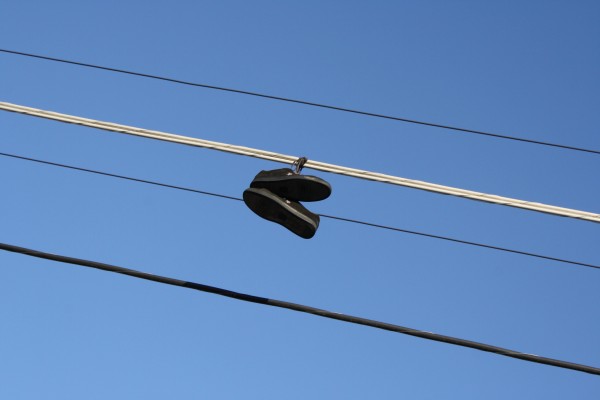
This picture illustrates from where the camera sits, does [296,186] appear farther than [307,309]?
Yes

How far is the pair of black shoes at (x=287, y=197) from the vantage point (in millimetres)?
5559

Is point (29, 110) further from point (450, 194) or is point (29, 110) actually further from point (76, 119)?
point (450, 194)

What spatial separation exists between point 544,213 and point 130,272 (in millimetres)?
2410

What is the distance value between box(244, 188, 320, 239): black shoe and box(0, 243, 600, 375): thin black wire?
1.53ft

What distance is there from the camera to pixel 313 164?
5.72 meters

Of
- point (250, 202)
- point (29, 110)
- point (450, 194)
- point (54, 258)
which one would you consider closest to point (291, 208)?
point (250, 202)

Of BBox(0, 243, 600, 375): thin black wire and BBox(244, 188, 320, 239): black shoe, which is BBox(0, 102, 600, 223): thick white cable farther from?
BBox(0, 243, 600, 375): thin black wire

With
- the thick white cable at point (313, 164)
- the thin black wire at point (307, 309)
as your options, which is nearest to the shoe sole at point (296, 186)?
the thick white cable at point (313, 164)

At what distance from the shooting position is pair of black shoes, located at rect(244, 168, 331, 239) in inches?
219

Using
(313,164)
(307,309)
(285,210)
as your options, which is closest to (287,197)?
(285,210)

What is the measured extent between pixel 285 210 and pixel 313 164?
0.34m

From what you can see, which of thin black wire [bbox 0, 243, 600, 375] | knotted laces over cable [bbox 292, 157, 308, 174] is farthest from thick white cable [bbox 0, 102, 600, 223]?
thin black wire [bbox 0, 243, 600, 375]

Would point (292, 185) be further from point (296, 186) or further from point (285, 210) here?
point (285, 210)

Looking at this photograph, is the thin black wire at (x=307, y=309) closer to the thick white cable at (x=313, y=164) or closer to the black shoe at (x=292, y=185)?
the black shoe at (x=292, y=185)
